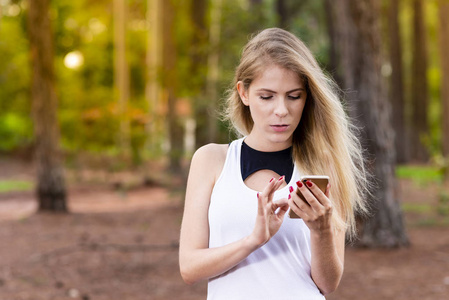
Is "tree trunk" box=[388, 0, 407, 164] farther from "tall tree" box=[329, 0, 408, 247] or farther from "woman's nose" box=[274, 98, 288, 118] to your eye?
"woman's nose" box=[274, 98, 288, 118]

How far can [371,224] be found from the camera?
336 inches

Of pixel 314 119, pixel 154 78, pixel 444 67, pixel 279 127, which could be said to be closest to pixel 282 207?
pixel 279 127

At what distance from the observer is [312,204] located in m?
2.00

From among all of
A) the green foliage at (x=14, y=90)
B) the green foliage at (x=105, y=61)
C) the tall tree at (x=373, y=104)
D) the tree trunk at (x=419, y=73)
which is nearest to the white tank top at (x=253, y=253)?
the tall tree at (x=373, y=104)

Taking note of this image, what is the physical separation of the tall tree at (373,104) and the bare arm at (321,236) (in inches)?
241

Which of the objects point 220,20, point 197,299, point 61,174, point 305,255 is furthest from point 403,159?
point 305,255

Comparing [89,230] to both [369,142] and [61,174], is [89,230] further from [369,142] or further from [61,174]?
[369,142]

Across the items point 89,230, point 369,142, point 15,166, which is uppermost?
point 369,142

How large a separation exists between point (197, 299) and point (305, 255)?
15.3ft

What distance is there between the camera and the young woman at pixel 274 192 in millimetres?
2207

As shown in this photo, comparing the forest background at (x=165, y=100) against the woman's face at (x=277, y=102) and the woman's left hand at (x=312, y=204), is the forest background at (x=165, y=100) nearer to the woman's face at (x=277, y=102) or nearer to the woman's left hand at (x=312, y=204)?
the woman's face at (x=277, y=102)

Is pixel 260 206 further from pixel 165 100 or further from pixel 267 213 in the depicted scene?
pixel 165 100

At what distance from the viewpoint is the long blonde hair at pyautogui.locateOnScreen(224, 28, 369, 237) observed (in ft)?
7.49

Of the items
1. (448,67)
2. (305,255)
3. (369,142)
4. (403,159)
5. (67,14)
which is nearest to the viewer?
(305,255)
